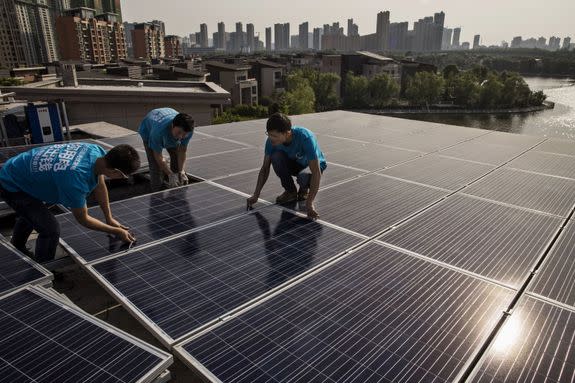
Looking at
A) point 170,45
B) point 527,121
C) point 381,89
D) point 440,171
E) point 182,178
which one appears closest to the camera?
point 182,178

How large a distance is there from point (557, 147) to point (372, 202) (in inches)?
343

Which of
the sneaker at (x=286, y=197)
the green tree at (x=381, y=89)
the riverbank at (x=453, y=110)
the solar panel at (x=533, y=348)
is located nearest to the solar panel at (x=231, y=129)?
the sneaker at (x=286, y=197)

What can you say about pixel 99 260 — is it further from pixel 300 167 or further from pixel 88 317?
pixel 300 167

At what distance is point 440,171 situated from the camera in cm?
877

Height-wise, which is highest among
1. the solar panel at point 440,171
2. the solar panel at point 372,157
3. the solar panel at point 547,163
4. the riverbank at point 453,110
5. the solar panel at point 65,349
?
the solar panel at point 65,349

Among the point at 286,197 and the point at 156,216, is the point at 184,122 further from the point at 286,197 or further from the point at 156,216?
the point at 286,197

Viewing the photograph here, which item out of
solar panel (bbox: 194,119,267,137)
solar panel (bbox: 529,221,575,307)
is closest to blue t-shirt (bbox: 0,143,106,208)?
solar panel (bbox: 529,221,575,307)

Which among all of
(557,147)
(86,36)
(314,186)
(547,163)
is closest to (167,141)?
(314,186)

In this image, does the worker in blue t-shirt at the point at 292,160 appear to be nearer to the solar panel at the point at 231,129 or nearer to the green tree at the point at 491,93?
the solar panel at the point at 231,129

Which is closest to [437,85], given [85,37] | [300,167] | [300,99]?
[300,99]

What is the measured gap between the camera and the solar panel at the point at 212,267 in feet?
12.4

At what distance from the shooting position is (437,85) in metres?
74.9

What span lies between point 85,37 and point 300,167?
108m

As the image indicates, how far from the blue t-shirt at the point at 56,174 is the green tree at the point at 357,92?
245ft
